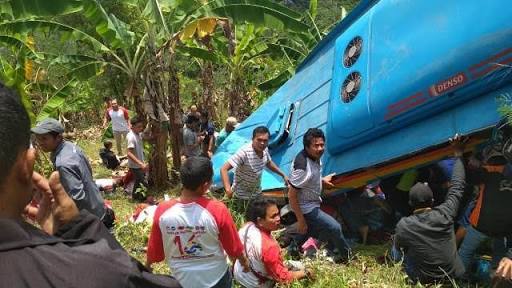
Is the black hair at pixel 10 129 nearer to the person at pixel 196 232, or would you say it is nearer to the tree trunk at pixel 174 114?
the person at pixel 196 232

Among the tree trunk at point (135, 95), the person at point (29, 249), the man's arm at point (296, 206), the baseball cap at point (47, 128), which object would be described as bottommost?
the man's arm at point (296, 206)

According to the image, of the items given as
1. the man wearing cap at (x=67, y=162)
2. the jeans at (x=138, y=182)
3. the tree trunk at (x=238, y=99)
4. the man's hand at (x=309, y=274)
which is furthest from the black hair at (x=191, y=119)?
the man's hand at (x=309, y=274)

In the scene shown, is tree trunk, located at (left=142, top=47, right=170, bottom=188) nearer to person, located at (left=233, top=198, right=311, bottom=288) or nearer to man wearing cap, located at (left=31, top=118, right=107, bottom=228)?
man wearing cap, located at (left=31, top=118, right=107, bottom=228)

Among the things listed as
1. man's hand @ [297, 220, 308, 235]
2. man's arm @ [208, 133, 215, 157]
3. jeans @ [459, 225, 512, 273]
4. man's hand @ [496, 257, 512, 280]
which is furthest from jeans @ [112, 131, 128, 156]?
man's hand @ [496, 257, 512, 280]

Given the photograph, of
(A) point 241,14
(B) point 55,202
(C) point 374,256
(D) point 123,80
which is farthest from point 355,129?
(D) point 123,80

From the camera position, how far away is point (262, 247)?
387 centimetres

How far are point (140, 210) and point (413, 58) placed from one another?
13.2 feet

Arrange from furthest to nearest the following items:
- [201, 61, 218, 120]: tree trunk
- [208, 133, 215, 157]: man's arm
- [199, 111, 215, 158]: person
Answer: [201, 61, 218, 120]: tree trunk < [199, 111, 215, 158]: person < [208, 133, 215, 157]: man's arm

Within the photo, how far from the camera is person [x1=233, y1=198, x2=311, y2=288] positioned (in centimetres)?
389

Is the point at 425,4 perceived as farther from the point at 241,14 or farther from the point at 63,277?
the point at 63,277

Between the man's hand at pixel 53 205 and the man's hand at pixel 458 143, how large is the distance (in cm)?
370

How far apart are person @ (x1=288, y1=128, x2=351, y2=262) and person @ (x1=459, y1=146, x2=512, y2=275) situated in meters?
1.30

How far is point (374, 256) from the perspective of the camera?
5328mm

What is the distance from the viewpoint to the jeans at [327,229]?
16.7 ft
